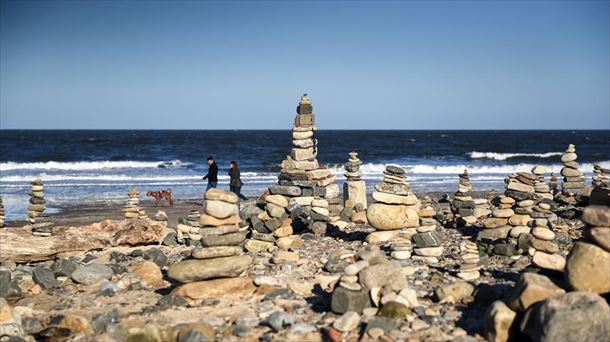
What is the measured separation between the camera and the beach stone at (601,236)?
24.8 ft

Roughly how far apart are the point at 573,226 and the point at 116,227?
11.8 meters

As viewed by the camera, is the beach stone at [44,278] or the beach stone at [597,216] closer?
the beach stone at [597,216]

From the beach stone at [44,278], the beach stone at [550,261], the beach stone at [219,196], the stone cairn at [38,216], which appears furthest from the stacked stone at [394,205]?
the stone cairn at [38,216]

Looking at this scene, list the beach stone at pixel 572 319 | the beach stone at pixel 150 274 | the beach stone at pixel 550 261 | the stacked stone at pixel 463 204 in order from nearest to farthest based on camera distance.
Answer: the beach stone at pixel 572 319 < the beach stone at pixel 550 261 < the beach stone at pixel 150 274 < the stacked stone at pixel 463 204

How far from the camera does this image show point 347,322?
304 inches

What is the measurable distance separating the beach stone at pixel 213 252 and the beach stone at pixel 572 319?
195 inches

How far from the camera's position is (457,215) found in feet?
56.7

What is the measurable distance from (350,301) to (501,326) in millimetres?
2015

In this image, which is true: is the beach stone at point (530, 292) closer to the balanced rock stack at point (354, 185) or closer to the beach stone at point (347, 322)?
the beach stone at point (347, 322)

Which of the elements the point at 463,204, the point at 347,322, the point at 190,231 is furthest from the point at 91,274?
→ the point at 463,204

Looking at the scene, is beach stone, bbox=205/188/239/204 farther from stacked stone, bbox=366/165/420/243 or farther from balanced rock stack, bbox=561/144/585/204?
balanced rock stack, bbox=561/144/585/204

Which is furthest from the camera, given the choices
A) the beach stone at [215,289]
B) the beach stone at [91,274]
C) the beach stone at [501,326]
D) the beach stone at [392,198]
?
the beach stone at [392,198]

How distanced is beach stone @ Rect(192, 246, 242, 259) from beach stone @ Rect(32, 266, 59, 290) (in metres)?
3.04

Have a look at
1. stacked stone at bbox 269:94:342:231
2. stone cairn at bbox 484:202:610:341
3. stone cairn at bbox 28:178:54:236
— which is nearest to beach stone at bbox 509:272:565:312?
stone cairn at bbox 484:202:610:341
